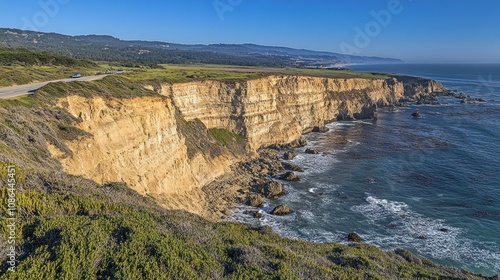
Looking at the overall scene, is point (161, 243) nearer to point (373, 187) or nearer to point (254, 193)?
point (254, 193)

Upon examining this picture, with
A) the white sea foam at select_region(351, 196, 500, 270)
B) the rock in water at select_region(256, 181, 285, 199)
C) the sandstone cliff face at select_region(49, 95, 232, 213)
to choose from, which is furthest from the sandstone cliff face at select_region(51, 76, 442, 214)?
the white sea foam at select_region(351, 196, 500, 270)

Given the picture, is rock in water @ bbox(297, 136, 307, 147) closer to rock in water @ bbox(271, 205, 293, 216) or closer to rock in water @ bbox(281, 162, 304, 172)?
rock in water @ bbox(281, 162, 304, 172)

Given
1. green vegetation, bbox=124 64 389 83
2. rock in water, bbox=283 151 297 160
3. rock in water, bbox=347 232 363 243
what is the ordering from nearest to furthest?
rock in water, bbox=347 232 363 243 < green vegetation, bbox=124 64 389 83 < rock in water, bbox=283 151 297 160

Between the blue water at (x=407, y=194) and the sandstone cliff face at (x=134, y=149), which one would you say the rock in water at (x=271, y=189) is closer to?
the blue water at (x=407, y=194)

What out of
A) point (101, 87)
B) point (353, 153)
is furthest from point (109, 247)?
point (353, 153)

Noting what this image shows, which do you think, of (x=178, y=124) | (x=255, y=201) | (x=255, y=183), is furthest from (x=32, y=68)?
(x=255, y=201)

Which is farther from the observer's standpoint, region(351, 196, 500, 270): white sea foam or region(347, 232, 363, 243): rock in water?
region(347, 232, 363, 243): rock in water
